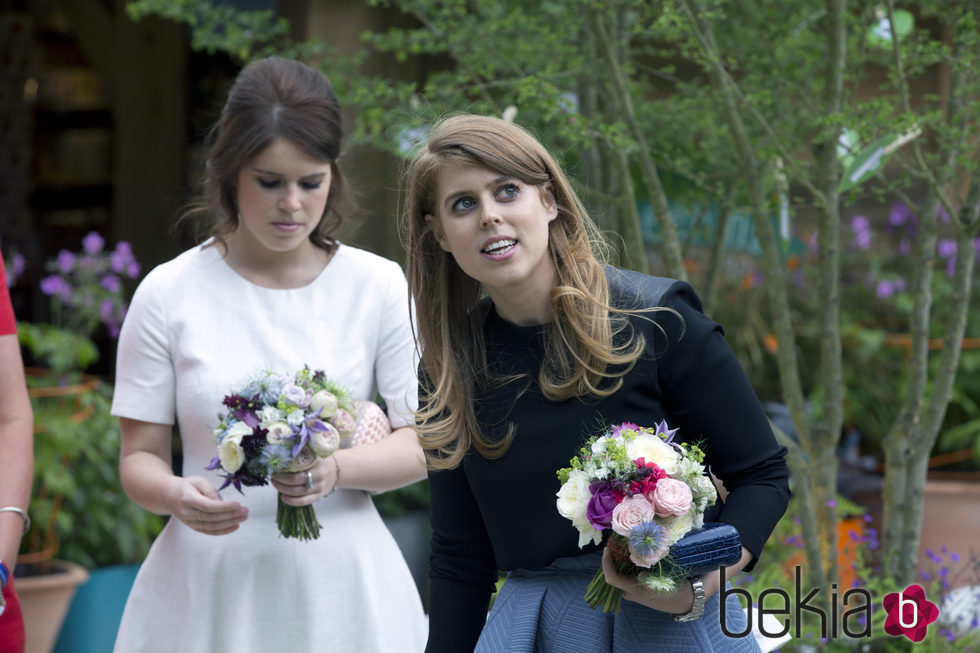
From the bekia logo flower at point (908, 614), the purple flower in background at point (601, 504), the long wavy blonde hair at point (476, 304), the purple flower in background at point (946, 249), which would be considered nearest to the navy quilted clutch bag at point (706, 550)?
the purple flower in background at point (601, 504)

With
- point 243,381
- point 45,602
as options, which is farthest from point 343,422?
point 45,602

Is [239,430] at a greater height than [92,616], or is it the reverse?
[239,430]

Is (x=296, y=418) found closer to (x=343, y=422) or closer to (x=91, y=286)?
(x=343, y=422)

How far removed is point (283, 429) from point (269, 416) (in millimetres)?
41

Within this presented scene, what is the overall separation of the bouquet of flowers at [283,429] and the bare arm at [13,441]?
0.39 m

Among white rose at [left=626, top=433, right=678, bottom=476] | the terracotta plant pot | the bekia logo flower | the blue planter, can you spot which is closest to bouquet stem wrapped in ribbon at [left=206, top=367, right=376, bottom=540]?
white rose at [left=626, top=433, right=678, bottom=476]

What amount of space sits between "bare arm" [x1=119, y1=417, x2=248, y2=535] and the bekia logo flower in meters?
2.08

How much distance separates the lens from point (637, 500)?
169 cm

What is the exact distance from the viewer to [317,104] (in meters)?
2.66

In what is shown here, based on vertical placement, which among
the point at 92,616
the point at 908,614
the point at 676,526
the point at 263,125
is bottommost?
the point at 92,616

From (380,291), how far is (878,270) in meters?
4.48

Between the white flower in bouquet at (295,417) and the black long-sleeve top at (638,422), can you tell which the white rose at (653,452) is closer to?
the black long-sleeve top at (638,422)

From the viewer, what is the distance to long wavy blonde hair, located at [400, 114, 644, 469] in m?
1.97

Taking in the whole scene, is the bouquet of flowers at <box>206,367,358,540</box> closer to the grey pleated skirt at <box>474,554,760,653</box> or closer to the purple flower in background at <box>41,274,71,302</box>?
the grey pleated skirt at <box>474,554,760,653</box>
